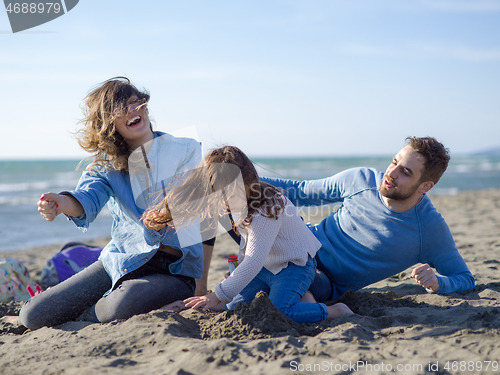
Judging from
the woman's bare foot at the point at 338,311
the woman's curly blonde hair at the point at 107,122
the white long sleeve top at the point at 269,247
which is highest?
the woman's curly blonde hair at the point at 107,122

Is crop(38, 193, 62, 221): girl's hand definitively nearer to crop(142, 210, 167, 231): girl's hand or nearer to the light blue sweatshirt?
crop(142, 210, 167, 231): girl's hand

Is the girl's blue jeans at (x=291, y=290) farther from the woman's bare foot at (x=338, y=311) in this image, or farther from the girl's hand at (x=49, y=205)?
the girl's hand at (x=49, y=205)

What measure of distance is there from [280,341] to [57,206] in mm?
1645

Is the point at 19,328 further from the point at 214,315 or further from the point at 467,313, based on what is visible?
the point at 467,313

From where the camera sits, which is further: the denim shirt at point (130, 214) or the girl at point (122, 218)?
the denim shirt at point (130, 214)

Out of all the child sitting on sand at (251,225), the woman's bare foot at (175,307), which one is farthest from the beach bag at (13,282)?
the child sitting on sand at (251,225)

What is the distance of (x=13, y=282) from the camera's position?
11.7 ft

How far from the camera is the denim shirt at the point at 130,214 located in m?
2.86

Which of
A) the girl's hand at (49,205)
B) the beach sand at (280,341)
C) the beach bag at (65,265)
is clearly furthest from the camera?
Answer: the beach bag at (65,265)

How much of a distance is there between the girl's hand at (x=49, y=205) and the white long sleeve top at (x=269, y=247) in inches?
45.2

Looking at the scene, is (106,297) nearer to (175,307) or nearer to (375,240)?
(175,307)

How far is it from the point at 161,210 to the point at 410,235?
1680mm

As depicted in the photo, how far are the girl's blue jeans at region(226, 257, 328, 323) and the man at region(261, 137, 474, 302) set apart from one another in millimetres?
263

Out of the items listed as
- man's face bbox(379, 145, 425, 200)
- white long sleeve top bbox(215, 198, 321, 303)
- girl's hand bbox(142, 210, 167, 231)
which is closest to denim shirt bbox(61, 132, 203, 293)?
girl's hand bbox(142, 210, 167, 231)
